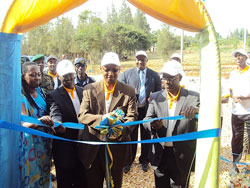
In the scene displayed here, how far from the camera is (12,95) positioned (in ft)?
8.98

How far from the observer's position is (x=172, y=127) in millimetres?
2939

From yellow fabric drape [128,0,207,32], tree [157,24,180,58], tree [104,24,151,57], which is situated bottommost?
yellow fabric drape [128,0,207,32]

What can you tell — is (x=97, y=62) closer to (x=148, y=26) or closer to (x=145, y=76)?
(x=148, y=26)

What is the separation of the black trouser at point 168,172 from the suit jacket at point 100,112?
451 millimetres

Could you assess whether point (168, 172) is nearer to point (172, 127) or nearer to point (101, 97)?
point (172, 127)

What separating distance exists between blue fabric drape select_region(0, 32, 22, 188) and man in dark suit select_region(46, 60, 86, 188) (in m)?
0.45

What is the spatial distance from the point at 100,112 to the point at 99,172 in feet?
2.51

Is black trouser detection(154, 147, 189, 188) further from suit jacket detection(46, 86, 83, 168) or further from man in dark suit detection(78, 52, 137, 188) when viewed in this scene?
suit jacket detection(46, 86, 83, 168)

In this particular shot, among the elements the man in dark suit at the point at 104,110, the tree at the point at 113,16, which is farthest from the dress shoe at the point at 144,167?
the tree at the point at 113,16

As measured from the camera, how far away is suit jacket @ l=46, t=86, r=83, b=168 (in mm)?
3014

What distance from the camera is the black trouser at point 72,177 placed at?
121 inches

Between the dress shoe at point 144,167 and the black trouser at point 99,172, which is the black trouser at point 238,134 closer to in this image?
the dress shoe at point 144,167

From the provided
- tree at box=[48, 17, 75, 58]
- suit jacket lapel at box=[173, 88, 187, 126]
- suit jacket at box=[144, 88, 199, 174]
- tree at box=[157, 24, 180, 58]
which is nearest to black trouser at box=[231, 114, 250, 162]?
suit jacket at box=[144, 88, 199, 174]

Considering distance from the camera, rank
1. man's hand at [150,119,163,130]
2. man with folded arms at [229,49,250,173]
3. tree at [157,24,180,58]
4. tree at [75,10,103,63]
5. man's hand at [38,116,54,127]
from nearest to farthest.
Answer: man's hand at [38,116,54,127], man's hand at [150,119,163,130], man with folded arms at [229,49,250,173], tree at [157,24,180,58], tree at [75,10,103,63]
